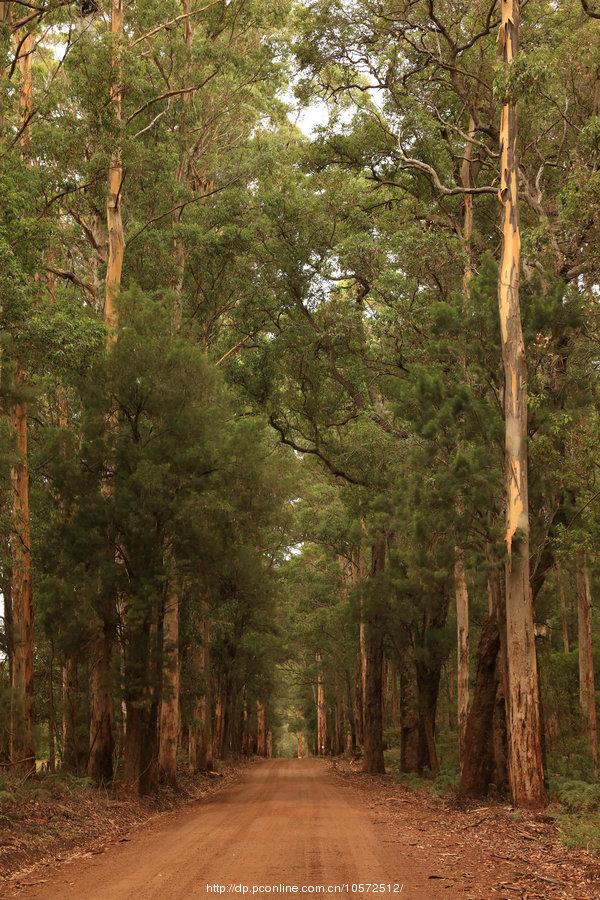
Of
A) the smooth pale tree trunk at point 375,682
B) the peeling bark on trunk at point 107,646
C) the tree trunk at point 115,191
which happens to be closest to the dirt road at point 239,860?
the peeling bark on trunk at point 107,646

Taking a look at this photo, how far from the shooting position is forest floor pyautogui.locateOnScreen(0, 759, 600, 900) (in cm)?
770

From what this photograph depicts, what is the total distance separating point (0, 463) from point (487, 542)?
28.8 ft

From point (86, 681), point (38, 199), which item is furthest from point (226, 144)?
point (86, 681)

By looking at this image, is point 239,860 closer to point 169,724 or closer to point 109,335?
point 109,335

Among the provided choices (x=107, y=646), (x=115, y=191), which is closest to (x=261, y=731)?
(x=107, y=646)

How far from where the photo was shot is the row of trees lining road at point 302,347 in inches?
579

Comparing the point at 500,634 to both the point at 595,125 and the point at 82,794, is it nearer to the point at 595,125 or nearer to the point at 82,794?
the point at 82,794

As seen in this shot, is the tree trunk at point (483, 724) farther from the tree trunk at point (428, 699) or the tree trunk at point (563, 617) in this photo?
the tree trunk at point (563, 617)

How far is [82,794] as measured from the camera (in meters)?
14.7

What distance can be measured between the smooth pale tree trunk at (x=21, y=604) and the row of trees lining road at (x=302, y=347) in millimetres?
87

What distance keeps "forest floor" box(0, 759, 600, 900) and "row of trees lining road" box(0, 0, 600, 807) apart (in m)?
2.18

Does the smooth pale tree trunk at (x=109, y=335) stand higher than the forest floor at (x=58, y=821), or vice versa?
the smooth pale tree trunk at (x=109, y=335)

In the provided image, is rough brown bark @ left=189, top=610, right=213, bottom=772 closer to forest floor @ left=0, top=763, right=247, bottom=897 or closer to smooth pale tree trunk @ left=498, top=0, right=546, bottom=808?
forest floor @ left=0, top=763, right=247, bottom=897

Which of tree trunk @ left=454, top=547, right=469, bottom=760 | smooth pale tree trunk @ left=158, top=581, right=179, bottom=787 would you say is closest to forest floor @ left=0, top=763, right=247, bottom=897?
smooth pale tree trunk @ left=158, top=581, right=179, bottom=787
